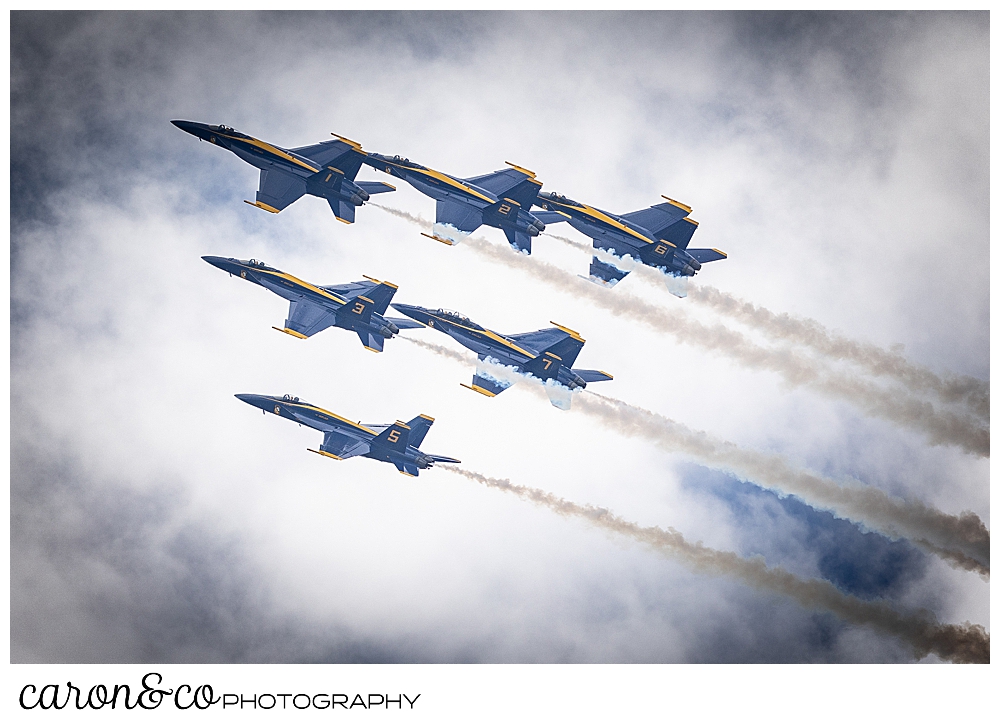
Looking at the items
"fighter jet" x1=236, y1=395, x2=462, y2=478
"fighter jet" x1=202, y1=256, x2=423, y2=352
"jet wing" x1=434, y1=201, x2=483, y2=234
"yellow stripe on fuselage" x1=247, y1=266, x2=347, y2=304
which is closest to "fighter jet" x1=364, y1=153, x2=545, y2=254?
"jet wing" x1=434, y1=201, x2=483, y2=234

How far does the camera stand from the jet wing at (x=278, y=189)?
41281 mm

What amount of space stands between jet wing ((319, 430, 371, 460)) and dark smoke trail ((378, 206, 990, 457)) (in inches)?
360

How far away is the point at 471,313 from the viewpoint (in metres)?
45.0

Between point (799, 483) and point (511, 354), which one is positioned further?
point (799, 483)

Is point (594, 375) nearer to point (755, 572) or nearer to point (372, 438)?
point (372, 438)

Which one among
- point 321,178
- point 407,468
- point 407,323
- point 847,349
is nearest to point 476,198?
point 407,323

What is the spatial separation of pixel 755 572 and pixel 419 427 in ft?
44.4

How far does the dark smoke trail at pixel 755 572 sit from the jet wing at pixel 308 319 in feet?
22.4

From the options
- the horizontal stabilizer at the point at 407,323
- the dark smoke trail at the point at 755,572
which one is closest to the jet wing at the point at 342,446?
the dark smoke trail at the point at 755,572

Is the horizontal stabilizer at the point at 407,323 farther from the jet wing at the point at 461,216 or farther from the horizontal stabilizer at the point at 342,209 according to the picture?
the horizontal stabilizer at the point at 342,209

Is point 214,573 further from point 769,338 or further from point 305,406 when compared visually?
point 769,338

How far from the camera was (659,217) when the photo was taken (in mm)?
43156
